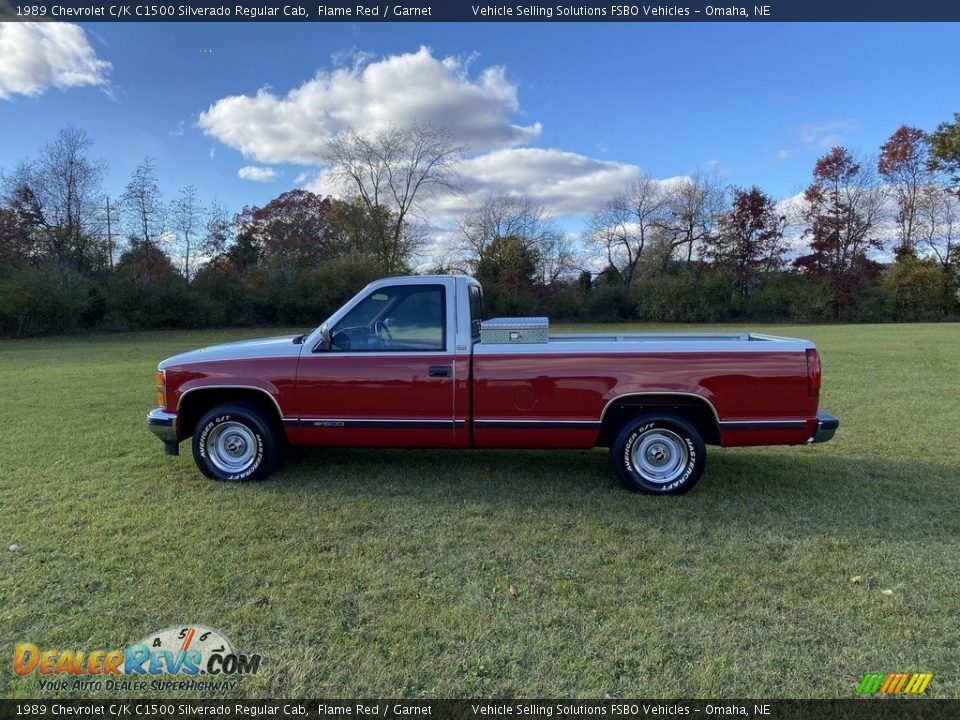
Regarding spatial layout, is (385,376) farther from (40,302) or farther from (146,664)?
(40,302)

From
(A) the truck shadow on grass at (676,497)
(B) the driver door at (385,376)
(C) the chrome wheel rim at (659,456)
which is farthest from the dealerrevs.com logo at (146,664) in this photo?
(C) the chrome wheel rim at (659,456)

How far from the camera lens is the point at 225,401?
540cm

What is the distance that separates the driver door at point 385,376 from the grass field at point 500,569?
53cm

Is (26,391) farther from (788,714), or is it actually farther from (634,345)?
(788,714)

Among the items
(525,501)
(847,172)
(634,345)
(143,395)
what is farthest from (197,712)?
(847,172)

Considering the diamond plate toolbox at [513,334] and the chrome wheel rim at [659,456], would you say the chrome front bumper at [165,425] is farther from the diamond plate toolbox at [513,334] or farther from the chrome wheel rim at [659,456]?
the chrome wheel rim at [659,456]

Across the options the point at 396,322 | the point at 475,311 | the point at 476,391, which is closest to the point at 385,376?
the point at 396,322

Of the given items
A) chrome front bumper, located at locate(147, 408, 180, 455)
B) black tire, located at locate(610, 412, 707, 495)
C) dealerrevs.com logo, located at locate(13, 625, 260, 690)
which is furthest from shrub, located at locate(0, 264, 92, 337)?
black tire, located at locate(610, 412, 707, 495)

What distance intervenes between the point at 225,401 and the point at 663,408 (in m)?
4.02

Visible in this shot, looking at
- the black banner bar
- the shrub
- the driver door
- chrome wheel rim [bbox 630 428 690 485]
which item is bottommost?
the black banner bar

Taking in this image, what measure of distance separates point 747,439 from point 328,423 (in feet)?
11.8

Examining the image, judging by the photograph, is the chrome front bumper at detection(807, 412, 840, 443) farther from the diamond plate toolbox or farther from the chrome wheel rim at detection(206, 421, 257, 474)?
the chrome wheel rim at detection(206, 421, 257, 474)

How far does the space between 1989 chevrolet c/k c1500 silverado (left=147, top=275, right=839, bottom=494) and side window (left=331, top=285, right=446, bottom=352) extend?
0.01 metres

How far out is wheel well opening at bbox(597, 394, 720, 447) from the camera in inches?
191
